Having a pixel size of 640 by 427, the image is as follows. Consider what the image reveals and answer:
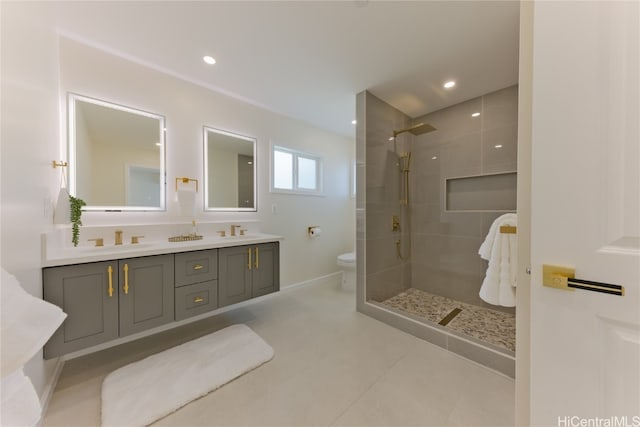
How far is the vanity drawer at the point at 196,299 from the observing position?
1.79m

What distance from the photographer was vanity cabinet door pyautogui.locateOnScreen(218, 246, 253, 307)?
2.03m

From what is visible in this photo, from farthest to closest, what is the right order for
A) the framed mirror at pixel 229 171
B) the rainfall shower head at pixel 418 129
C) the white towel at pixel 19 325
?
1. the rainfall shower head at pixel 418 129
2. the framed mirror at pixel 229 171
3. the white towel at pixel 19 325

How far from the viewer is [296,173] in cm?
329

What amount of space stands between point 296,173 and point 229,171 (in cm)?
98

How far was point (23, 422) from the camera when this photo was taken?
0.51 m

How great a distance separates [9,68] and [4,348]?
4.16 ft

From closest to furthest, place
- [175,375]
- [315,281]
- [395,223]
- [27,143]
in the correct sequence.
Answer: [27,143]
[175,375]
[395,223]
[315,281]

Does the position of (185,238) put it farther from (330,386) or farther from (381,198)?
(381,198)

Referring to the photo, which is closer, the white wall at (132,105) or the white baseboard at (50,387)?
the white wall at (132,105)

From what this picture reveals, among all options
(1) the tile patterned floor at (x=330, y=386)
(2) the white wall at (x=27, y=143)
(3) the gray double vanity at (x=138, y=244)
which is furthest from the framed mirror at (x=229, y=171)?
(1) the tile patterned floor at (x=330, y=386)

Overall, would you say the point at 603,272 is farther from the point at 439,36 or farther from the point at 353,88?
the point at 353,88

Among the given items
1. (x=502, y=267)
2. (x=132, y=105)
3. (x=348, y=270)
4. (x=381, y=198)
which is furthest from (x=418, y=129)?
(x=132, y=105)

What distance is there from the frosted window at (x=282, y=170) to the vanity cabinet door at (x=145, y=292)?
5.45ft

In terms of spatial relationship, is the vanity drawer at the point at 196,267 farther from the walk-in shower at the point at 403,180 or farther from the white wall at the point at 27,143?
the walk-in shower at the point at 403,180
